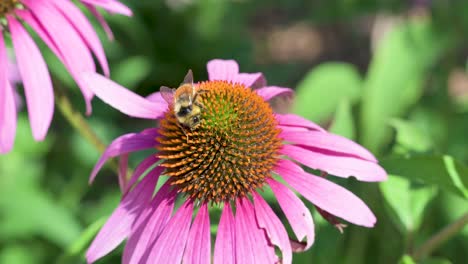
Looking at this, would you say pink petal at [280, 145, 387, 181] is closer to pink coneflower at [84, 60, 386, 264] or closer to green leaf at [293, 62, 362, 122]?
pink coneflower at [84, 60, 386, 264]

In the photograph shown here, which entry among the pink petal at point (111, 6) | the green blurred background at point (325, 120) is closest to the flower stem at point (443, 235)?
the green blurred background at point (325, 120)

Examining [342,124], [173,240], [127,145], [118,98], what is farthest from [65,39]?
[342,124]

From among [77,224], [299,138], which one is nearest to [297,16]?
[77,224]

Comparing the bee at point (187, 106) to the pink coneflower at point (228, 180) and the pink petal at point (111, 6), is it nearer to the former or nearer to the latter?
the pink coneflower at point (228, 180)

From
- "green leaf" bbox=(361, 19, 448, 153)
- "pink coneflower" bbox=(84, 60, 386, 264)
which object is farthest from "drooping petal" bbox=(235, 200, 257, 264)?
"green leaf" bbox=(361, 19, 448, 153)

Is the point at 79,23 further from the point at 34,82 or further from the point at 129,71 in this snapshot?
the point at 129,71

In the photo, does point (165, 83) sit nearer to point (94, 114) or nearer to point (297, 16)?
point (94, 114)
